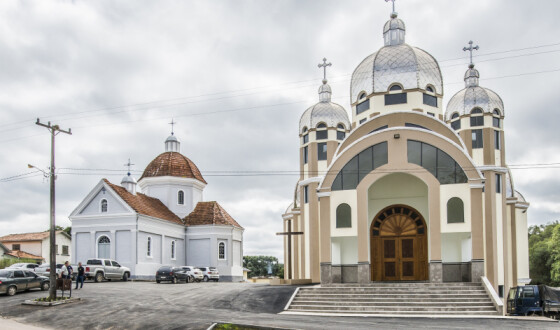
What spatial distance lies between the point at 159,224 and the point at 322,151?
51.7ft

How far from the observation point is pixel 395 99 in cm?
3158

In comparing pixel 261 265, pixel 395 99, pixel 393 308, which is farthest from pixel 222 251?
pixel 261 265

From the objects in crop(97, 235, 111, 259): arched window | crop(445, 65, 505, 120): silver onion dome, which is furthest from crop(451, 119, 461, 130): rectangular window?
crop(97, 235, 111, 259): arched window

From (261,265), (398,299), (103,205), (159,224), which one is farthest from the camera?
(261,265)

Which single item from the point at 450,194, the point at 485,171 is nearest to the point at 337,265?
the point at 450,194

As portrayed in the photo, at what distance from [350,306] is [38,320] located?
38.8 ft

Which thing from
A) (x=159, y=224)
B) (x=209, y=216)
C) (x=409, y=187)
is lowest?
(x=159, y=224)

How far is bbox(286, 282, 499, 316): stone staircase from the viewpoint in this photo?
2238 centimetres

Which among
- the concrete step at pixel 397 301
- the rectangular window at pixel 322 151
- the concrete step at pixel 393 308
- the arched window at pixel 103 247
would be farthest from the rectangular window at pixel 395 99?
the arched window at pixel 103 247

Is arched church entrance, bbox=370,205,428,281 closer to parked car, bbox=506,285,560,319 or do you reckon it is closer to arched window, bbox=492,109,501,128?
parked car, bbox=506,285,560,319

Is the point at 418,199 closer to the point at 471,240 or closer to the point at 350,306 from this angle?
the point at 471,240

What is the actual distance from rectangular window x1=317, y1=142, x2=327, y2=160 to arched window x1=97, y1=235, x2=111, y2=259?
17.2m

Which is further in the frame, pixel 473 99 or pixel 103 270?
pixel 103 270

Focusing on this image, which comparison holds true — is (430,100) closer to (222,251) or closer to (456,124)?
(456,124)
